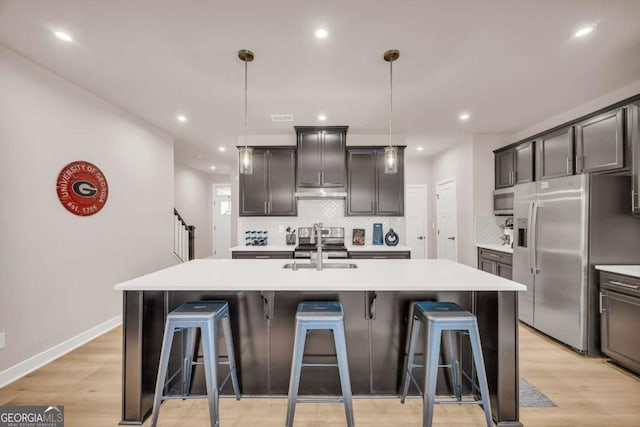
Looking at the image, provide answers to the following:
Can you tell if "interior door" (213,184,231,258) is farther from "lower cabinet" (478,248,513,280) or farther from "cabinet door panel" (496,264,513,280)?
"cabinet door panel" (496,264,513,280)

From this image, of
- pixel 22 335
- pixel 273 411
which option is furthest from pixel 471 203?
pixel 22 335

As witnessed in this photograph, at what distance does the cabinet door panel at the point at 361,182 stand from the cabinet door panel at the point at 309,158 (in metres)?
0.52

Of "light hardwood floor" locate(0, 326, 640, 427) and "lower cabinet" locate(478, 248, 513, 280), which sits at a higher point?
"lower cabinet" locate(478, 248, 513, 280)

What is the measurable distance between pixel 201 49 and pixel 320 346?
2.57m

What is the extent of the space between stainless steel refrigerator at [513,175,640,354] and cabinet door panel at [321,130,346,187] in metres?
2.51

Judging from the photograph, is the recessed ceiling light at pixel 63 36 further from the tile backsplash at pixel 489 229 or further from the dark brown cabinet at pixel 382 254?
the tile backsplash at pixel 489 229

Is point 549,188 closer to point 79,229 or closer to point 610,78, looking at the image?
point 610,78

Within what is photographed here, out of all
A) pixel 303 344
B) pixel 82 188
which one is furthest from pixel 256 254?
pixel 303 344

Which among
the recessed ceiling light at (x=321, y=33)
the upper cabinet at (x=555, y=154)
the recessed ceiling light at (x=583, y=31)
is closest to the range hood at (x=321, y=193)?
the recessed ceiling light at (x=321, y=33)

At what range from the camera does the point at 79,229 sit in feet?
9.78

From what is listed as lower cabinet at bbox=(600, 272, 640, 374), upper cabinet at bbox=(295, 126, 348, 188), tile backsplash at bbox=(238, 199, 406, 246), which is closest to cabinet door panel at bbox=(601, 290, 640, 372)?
lower cabinet at bbox=(600, 272, 640, 374)

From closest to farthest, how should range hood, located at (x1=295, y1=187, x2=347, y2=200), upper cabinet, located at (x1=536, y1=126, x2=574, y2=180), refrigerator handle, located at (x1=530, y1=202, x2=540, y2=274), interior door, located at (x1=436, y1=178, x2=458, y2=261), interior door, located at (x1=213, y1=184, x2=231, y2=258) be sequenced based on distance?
refrigerator handle, located at (x1=530, y1=202, x2=540, y2=274)
upper cabinet, located at (x1=536, y1=126, x2=574, y2=180)
range hood, located at (x1=295, y1=187, x2=347, y2=200)
interior door, located at (x1=436, y1=178, x2=458, y2=261)
interior door, located at (x1=213, y1=184, x2=231, y2=258)

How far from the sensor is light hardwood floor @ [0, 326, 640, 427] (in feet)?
6.04

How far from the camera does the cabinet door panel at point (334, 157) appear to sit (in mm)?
4324
